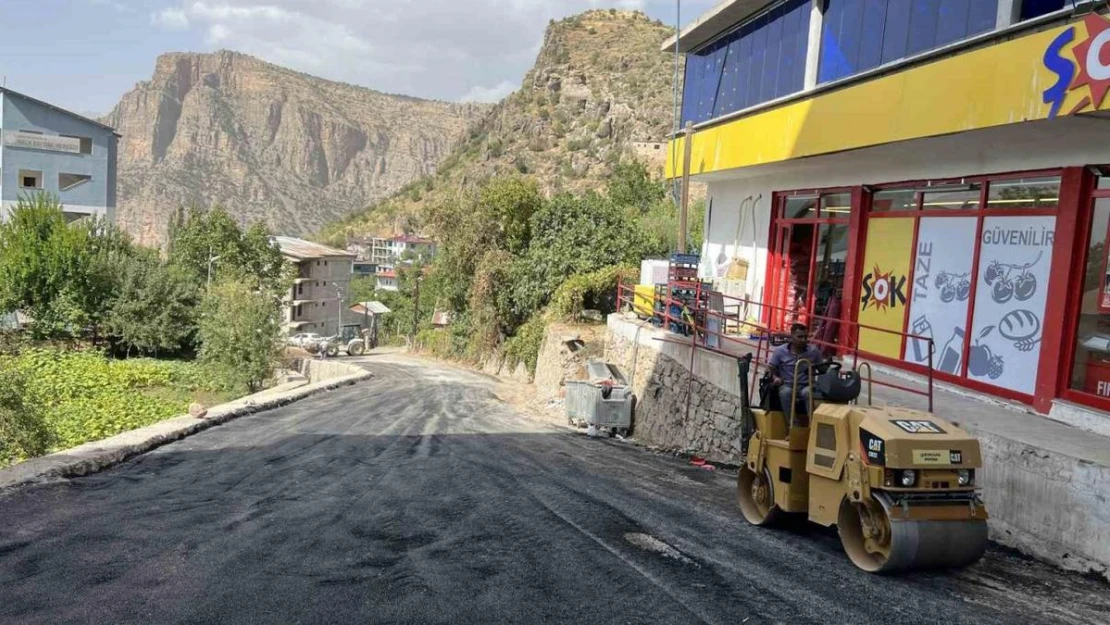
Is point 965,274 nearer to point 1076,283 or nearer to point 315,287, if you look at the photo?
point 1076,283

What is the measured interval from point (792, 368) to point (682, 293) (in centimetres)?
842

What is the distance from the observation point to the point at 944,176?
11531mm

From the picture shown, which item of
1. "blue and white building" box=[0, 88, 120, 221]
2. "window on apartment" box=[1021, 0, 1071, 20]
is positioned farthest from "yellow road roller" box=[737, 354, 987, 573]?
"blue and white building" box=[0, 88, 120, 221]

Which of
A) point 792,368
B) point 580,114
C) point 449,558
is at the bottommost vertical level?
point 449,558

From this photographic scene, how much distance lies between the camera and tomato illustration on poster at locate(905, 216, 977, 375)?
1107 centimetres

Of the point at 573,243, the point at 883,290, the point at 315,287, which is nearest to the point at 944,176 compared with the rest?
the point at 883,290

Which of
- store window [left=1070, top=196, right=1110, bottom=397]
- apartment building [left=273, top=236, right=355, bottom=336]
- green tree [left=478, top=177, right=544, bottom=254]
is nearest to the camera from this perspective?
store window [left=1070, top=196, right=1110, bottom=397]

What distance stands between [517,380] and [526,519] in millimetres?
28651

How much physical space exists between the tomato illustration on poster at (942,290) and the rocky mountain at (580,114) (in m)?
67.5

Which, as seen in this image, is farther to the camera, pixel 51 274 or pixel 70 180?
pixel 70 180

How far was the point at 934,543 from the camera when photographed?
5738mm

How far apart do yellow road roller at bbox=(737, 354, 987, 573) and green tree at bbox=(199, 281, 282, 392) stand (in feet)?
97.0

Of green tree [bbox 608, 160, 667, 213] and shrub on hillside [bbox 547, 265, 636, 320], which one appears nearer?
shrub on hillside [bbox 547, 265, 636, 320]

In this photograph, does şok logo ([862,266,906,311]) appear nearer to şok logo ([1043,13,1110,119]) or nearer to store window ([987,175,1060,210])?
store window ([987,175,1060,210])
